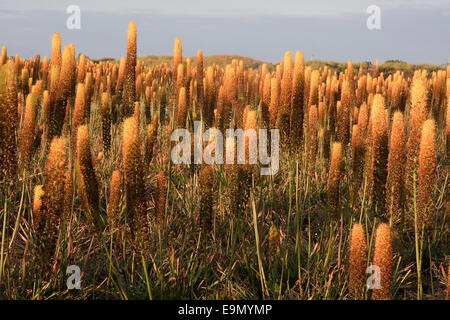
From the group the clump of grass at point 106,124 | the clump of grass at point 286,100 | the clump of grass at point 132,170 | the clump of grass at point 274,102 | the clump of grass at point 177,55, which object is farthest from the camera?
the clump of grass at point 106,124

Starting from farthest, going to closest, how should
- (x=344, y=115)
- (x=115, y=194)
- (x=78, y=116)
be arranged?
(x=344, y=115) < (x=78, y=116) < (x=115, y=194)

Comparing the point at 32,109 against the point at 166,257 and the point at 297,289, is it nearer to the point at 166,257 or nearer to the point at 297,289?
the point at 166,257

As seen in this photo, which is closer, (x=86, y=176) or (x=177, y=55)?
(x=86, y=176)

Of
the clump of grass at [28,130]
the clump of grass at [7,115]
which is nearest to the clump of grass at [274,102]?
the clump of grass at [28,130]

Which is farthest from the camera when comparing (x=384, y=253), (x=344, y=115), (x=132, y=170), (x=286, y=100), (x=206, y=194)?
(x=344, y=115)

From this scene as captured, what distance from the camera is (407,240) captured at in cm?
371

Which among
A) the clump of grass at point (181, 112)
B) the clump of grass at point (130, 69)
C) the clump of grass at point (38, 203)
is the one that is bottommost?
the clump of grass at point (38, 203)

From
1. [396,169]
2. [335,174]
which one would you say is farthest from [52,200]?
[396,169]

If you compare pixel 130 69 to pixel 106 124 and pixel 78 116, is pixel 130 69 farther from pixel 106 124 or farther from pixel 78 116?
pixel 106 124

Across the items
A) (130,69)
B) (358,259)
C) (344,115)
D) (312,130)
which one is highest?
(130,69)

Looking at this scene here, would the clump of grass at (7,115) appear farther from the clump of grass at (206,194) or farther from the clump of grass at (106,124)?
the clump of grass at (106,124)

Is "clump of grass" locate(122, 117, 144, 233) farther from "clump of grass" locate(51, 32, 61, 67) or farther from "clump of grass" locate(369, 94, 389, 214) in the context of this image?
"clump of grass" locate(51, 32, 61, 67)
